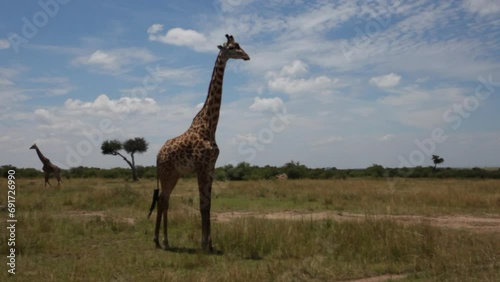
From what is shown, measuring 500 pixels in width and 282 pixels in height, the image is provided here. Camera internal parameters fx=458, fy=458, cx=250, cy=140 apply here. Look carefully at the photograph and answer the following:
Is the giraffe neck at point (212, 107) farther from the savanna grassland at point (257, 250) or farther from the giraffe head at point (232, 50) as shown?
the savanna grassland at point (257, 250)

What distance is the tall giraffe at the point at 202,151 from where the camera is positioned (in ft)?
29.5

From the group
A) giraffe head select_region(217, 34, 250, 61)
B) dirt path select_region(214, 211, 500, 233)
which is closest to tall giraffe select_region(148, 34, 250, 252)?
giraffe head select_region(217, 34, 250, 61)

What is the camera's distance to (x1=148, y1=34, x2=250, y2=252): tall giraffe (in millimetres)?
8992

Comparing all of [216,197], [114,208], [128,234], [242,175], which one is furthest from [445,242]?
[242,175]

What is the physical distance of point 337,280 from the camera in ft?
21.6

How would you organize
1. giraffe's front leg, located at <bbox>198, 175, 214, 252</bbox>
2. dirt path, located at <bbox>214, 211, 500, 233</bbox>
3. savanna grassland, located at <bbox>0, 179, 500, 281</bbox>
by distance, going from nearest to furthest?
savanna grassland, located at <bbox>0, 179, 500, 281</bbox> < giraffe's front leg, located at <bbox>198, 175, 214, 252</bbox> < dirt path, located at <bbox>214, 211, 500, 233</bbox>

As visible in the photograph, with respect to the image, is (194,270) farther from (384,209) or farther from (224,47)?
(384,209)

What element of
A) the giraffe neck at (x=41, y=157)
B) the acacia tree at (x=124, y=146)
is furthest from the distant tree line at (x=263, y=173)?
the giraffe neck at (x=41, y=157)

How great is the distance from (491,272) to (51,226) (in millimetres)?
9070

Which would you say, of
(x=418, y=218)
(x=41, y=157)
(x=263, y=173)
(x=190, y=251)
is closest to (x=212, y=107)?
(x=190, y=251)

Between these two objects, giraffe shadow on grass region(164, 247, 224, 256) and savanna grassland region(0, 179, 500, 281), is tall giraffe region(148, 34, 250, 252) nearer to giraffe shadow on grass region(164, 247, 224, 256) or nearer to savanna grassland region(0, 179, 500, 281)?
giraffe shadow on grass region(164, 247, 224, 256)

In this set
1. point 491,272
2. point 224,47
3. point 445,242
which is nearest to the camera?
point 491,272

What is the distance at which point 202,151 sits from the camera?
900cm

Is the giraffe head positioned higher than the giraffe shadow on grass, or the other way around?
the giraffe head
